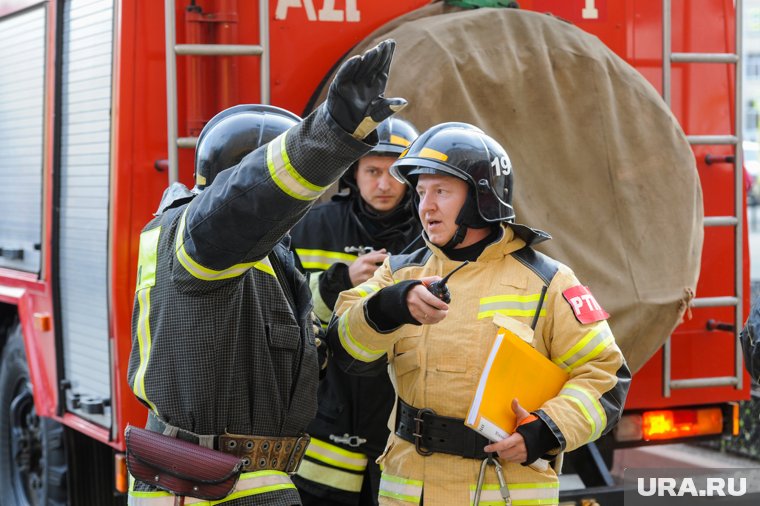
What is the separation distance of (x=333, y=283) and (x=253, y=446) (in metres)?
1.07

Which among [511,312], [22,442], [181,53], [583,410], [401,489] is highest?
[181,53]

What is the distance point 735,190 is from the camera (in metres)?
4.55

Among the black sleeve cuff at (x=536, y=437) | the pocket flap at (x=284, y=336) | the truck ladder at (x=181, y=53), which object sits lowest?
the black sleeve cuff at (x=536, y=437)

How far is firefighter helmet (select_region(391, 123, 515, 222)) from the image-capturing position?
2939 mm

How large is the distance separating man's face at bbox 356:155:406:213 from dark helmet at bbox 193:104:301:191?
92cm

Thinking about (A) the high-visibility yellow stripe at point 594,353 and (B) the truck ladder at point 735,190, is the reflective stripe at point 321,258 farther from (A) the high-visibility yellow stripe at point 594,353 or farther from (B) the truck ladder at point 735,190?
(B) the truck ladder at point 735,190

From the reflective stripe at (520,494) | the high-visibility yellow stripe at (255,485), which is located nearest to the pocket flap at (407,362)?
the reflective stripe at (520,494)

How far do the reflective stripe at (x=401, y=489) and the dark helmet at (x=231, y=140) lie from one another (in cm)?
95

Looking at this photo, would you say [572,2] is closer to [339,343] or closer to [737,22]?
[737,22]

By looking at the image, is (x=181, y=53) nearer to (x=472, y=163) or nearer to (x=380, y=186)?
(x=380, y=186)

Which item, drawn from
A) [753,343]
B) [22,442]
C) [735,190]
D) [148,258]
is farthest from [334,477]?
[22,442]

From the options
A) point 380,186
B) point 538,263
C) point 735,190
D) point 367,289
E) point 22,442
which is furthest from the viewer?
point 22,442

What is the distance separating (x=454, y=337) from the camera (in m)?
2.91

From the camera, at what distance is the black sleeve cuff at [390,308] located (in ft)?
9.05
